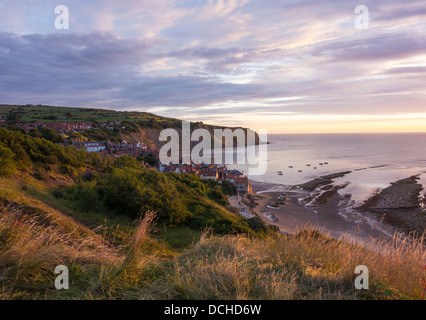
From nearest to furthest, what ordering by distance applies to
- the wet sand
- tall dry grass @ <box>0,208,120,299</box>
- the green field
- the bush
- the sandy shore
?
tall dry grass @ <box>0,208,120,299</box>, the bush, the sandy shore, the wet sand, the green field

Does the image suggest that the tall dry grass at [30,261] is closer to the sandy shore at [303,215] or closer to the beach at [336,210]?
the beach at [336,210]

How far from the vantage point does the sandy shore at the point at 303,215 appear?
24.6m

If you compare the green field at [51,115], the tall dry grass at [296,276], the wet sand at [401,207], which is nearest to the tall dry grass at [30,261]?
the tall dry grass at [296,276]

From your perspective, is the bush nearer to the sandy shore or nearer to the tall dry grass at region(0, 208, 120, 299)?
the tall dry grass at region(0, 208, 120, 299)

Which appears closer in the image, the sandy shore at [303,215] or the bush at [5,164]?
the bush at [5,164]

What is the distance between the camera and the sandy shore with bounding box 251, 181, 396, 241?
24594mm

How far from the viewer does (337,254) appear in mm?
4273

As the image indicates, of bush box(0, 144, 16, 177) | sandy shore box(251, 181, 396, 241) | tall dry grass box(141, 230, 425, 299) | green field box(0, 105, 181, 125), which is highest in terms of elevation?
green field box(0, 105, 181, 125)

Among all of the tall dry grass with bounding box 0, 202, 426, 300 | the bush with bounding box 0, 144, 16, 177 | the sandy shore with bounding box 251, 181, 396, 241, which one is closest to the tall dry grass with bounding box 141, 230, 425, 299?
the tall dry grass with bounding box 0, 202, 426, 300

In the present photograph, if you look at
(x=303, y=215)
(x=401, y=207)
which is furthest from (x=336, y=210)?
(x=401, y=207)

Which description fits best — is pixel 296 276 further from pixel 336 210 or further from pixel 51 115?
pixel 51 115

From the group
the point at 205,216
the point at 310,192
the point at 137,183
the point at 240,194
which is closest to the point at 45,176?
the point at 137,183
